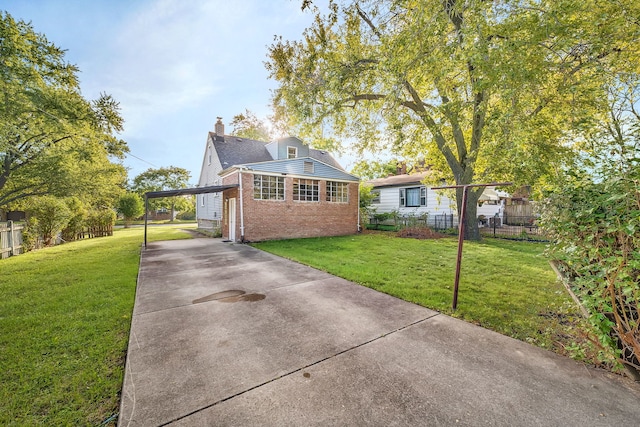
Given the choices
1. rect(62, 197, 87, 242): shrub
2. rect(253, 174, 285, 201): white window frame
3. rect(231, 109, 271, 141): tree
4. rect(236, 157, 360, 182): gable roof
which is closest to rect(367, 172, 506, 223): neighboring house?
rect(236, 157, 360, 182): gable roof

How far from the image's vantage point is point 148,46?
30.8ft

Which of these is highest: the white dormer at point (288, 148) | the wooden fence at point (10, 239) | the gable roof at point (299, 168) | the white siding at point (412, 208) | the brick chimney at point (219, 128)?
the brick chimney at point (219, 128)

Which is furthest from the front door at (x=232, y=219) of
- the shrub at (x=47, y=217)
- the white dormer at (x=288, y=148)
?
the shrub at (x=47, y=217)

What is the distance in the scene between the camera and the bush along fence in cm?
1316

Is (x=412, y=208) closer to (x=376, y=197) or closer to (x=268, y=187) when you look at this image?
(x=376, y=197)

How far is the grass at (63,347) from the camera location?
1989 millimetres

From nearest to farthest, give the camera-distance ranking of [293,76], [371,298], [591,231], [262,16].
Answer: [591,231]
[371,298]
[262,16]
[293,76]

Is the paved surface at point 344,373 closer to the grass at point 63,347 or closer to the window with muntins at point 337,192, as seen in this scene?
the grass at point 63,347

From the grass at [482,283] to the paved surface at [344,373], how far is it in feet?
1.30

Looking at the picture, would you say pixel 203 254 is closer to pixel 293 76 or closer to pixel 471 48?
pixel 293 76

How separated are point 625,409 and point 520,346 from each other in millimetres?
942

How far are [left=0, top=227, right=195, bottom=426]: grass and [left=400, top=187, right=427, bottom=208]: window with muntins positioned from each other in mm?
16117

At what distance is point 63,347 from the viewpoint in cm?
287

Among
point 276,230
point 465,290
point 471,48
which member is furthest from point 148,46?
point 465,290
